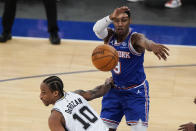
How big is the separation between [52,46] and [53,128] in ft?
16.8

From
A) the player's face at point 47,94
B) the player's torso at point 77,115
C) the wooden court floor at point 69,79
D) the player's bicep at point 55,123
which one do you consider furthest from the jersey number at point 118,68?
the wooden court floor at point 69,79

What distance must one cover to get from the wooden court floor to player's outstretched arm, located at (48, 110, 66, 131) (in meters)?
1.93

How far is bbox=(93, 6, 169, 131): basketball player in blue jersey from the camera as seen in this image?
17.7ft

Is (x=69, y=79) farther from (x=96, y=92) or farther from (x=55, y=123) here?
(x=55, y=123)

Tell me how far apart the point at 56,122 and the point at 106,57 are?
0.97 m

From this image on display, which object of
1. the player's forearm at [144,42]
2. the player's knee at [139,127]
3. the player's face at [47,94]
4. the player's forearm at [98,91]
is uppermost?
the player's forearm at [144,42]

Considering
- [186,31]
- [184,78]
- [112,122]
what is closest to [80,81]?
[184,78]

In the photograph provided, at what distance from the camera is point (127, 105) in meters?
5.56

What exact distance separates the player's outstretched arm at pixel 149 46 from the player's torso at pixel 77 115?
0.87m

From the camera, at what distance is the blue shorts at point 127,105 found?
552cm

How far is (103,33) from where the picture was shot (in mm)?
5527

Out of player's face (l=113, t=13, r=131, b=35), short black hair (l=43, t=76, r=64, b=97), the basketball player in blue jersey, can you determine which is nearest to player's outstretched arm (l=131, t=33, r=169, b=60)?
the basketball player in blue jersey

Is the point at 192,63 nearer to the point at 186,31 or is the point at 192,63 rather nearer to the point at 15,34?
the point at 186,31

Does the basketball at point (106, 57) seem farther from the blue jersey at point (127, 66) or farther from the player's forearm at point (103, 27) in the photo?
the player's forearm at point (103, 27)
